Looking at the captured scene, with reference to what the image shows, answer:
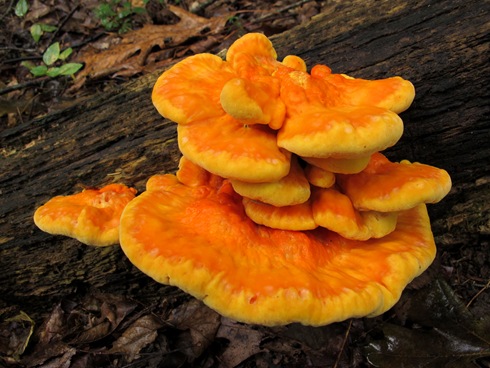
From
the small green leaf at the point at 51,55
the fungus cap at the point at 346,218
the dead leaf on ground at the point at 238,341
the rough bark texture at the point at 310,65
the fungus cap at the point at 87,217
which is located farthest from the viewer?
the small green leaf at the point at 51,55

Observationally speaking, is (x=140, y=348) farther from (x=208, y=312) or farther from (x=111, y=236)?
(x=111, y=236)

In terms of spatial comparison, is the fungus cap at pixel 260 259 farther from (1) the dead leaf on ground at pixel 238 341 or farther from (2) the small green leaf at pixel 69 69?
(2) the small green leaf at pixel 69 69

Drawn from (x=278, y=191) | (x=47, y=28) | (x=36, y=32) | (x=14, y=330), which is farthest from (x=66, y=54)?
(x=278, y=191)

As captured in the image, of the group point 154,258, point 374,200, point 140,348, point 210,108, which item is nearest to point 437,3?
point 374,200

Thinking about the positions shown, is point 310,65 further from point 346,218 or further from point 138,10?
point 138,10

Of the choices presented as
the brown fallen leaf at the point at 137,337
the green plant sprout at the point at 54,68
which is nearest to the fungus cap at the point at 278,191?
the brown fallen leaf at the point at 137,337

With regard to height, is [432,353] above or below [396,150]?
below
